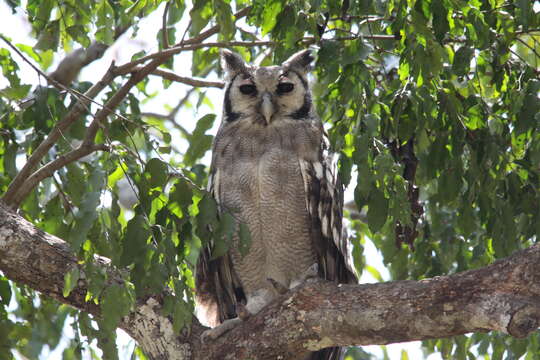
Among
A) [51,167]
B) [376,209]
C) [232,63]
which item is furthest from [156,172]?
[232,63]

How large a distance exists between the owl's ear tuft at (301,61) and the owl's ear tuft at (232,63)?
267 mm

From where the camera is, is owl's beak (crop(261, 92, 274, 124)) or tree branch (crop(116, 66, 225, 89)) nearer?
owl's beak (crop(261, 92, 274, 124))

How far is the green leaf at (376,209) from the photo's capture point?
3072 millimetres

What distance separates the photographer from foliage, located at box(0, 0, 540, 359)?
2.80 metres

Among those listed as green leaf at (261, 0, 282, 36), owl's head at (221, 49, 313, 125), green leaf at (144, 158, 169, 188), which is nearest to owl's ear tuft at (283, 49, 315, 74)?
owl's head at (221, 49, 313, 125)

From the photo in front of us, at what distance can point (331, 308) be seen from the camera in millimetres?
3129

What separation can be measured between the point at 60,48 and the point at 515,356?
2818 mm

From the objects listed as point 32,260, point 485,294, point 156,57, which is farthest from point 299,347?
point 156,57

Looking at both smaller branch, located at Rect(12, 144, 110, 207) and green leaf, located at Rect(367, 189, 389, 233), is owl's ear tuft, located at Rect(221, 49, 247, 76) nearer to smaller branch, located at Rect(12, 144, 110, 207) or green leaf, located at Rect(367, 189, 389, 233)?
smaller branch, located at Rect(12, 144, 110, 207)

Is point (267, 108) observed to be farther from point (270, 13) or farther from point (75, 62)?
point (75, 62)

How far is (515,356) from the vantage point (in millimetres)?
4113

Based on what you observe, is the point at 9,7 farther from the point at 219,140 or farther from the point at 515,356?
the point at 515,356

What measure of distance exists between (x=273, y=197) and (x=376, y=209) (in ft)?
3.58

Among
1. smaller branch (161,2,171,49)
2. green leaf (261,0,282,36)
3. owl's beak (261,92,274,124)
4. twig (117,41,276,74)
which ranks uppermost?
smaller branch (161,2,171,49)
